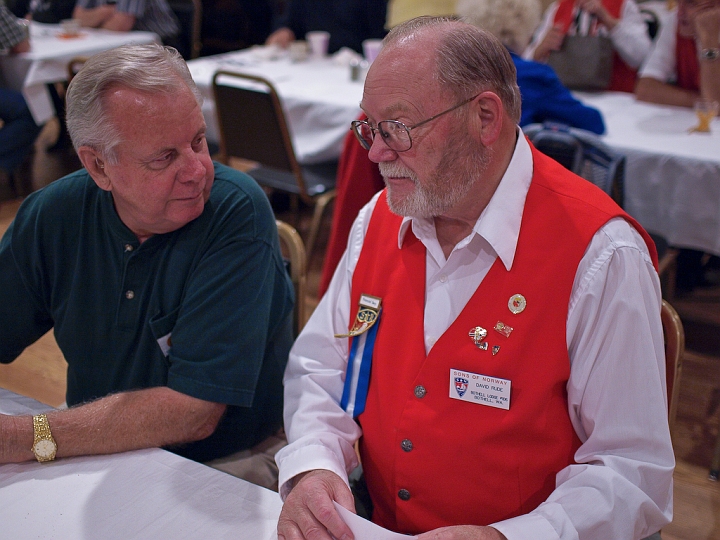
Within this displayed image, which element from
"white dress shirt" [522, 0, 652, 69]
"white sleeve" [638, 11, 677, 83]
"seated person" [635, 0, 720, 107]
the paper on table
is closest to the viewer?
the paper on table

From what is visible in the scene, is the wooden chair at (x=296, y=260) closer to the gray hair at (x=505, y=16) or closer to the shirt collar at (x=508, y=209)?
the shirt collar at (x=508, y=209)

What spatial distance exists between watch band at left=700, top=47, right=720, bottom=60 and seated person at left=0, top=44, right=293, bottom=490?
2.48m

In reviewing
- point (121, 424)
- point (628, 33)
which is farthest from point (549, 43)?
point (121, 424)

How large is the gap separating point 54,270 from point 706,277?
3.15 m

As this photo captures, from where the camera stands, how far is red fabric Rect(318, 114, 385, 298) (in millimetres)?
2662

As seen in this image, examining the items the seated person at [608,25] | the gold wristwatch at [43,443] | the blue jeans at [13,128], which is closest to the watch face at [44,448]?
the gold wristwatch at [43,443]

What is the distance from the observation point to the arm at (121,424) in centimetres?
123

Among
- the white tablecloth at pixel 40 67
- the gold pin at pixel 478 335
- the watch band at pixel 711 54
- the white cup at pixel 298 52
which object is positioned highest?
the watch band at pixel 711 54

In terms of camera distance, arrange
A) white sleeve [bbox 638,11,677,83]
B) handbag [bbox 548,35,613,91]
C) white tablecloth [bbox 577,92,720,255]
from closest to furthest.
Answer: white tablecloth [bbox 577,92,720,255] → white sleeve [bbox 638,11,677,83] → handbag [bbox 548,35,613,91]

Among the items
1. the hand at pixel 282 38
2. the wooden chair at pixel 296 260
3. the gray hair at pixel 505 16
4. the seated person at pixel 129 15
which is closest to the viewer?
the wooden chair at pixel 296 260

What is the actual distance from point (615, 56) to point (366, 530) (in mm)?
3542

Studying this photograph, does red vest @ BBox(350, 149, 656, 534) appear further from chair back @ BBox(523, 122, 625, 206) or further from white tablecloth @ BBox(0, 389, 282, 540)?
chair back @ BBox(523, 122, 625, 206)

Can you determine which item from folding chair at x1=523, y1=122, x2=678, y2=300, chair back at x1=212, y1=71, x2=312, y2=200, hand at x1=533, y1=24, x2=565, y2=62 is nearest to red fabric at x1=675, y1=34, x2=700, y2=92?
hand at x1=533, y1=24, x2=565, y2=62

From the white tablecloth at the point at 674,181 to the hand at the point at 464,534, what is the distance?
2.01m
